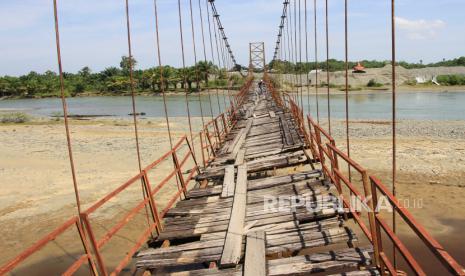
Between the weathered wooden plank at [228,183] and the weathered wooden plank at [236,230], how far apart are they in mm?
99

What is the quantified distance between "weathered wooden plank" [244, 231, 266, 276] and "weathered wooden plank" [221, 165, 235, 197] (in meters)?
1.67

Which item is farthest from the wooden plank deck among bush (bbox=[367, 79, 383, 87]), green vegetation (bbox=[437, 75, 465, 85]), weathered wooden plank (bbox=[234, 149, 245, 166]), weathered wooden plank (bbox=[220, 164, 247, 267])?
green vegetation (bbox=[437, 75, 465, 85])

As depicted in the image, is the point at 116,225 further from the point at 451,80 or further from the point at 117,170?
the point at 451,80

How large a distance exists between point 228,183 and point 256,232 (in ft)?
7.12

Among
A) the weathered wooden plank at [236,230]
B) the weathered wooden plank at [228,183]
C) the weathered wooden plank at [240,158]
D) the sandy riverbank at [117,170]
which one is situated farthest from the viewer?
the sandy riverbank at [117,170]

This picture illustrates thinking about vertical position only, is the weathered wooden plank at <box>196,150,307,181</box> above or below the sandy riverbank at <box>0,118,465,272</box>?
above

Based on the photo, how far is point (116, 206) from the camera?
11.4 meters

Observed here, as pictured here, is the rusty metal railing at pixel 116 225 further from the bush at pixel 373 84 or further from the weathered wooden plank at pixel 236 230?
the bush at pixel 373 84

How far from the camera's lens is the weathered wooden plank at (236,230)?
161 inches

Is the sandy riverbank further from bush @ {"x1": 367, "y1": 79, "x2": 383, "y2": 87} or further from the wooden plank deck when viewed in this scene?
bush @ {"x1": 367, "y1": 79, "x2": 383, "y2": 87}

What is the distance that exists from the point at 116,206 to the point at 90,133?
16.6m

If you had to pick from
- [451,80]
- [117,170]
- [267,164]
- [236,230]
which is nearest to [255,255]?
[236,230]

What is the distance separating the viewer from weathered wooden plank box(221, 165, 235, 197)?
6309mm

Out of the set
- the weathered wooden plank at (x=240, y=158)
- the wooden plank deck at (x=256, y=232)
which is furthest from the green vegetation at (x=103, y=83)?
the wooden plank deck at (x=256, y=232)
